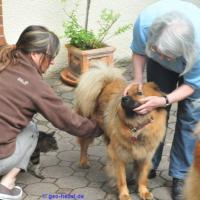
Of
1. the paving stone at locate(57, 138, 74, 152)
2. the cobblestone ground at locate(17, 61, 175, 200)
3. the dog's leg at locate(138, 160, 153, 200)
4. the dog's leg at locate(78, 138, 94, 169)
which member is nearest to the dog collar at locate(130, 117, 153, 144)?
the dog's leg at locate(138, 160, 153, 200)

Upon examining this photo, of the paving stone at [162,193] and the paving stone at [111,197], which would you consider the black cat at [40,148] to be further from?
the paving stone at [162,193]

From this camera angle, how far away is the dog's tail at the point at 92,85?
13.0ft

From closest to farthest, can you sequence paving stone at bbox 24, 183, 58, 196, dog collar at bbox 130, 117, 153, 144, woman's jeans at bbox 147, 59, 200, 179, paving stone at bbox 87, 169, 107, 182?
dog collar at bbox 130, 117, 153, 144, woman's jeans at bbox 147, 59, 200, 179, paving stone at bbox 24, 183, 58, 196, paving stone at bbox 87, 169, 107, 182

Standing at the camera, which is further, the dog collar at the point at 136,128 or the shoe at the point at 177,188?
the shoe at the point at 177,188

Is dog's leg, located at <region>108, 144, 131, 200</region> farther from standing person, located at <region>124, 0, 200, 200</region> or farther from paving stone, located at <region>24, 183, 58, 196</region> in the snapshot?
paving stone, located at <region>24, 183, 58, 196</region>

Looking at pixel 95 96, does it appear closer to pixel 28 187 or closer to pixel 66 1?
pixel 28 187

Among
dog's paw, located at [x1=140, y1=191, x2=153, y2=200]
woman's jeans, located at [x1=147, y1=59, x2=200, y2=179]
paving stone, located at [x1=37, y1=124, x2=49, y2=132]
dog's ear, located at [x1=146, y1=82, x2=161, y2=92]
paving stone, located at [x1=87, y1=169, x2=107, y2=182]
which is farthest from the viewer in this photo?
paving stone, located at [x1=37, y1=124, x2=49, y2=132]

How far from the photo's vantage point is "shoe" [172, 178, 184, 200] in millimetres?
3803

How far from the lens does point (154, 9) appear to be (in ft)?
11.5

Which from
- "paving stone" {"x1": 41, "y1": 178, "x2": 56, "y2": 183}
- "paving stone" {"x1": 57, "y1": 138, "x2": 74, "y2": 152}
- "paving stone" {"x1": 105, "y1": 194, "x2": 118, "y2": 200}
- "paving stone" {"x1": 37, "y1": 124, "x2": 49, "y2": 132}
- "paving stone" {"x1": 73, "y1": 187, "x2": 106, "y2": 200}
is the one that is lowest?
"paving stone" {"x1": 37, "y1": 124, "x2": 49, "y2": 132}

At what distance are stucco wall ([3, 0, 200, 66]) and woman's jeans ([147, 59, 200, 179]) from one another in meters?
2.78

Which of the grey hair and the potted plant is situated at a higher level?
the grey hair

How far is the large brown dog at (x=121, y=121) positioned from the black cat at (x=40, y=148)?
29 centimetres

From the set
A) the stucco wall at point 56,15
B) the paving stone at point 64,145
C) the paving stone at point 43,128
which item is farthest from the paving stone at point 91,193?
the stucco wall at point 56,15
